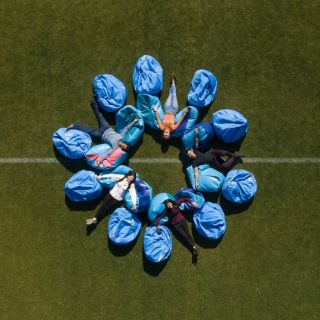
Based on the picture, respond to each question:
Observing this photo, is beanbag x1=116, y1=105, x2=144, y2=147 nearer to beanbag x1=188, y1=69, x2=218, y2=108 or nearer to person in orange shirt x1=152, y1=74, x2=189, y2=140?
person in orange shirt x1=152, y1=74, x2=189, y2=140

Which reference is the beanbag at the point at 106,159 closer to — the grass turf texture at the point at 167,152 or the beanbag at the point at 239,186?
the grass turf texture at the point at 167,152

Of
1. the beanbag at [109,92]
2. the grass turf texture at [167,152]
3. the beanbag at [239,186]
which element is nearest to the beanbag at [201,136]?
the grass turf texture at [167,152]

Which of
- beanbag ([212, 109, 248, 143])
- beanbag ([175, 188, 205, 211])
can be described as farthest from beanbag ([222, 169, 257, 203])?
beanbag ([212, 109, 248, 143])

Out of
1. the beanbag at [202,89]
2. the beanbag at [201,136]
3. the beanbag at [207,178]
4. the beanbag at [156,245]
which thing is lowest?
the beanbag at [156,245]

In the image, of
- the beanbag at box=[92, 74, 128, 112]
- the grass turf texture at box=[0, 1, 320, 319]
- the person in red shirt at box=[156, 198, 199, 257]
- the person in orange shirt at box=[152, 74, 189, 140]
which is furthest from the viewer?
the grass turf texture at box=[0, 1, 320, 319]

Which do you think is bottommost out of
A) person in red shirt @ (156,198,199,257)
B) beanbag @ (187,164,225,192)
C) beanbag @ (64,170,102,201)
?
person in red shirt @ (156,198,199,257)

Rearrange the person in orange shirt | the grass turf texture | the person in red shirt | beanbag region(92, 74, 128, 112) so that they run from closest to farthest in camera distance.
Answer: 1. the person in red shirt
2. the person in orange shirt
3. beanbag region(92, 74, 128, 112)
4. the grass turf texture

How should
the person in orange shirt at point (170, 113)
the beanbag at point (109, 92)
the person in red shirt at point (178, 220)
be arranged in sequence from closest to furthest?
the person in red shirt at point (178, 220) → the person in orange shirt at point (170, 113) → the beanbag at point (109, 92)
